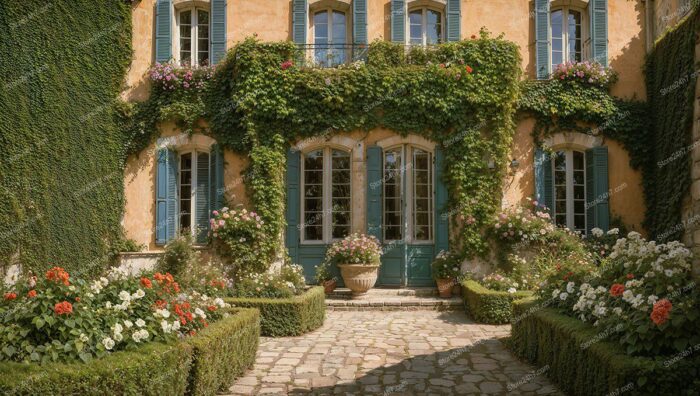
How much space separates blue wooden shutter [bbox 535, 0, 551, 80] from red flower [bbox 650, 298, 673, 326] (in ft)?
27.7

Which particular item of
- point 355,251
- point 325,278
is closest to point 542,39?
point 355,251

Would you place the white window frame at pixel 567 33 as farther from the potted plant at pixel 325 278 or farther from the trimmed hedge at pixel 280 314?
the trimmed hedge at pixel 280 314

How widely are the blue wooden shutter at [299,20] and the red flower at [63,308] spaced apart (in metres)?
8.71

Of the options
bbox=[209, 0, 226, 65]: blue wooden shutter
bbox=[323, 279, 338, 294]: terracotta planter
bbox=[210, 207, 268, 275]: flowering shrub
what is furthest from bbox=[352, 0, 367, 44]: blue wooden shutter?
bbox=[323, 279, 338, 294]: terracotta planter

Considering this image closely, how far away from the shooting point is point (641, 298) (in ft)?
14.7

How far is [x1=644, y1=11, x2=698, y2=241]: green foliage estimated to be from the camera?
10.1m

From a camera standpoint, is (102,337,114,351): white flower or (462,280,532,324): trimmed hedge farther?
(462,280,532,324): trimmed hedge

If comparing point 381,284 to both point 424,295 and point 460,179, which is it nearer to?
point 424,295

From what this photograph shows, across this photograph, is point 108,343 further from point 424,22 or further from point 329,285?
point 424,22

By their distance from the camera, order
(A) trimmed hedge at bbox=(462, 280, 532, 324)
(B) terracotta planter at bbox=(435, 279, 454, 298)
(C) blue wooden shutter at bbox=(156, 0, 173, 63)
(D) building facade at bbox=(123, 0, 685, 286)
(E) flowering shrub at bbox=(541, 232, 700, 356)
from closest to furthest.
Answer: (E) flowering shrub at bbox=(541, 232, 700, 356), (A) trimmed hedge at bbox=(462, 280, 532, 324), (B) terracotta planter at bbox=(435, 279, 454, 298), (D) building facade at bbox=(123, 0, 685, 286), (C) blue wooden shutter at bbox=(156, 0, 173, 63)

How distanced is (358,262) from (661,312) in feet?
21.8

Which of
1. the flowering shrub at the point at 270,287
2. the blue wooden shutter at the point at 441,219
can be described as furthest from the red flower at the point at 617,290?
the blue wooden shutter at the point at 441,219

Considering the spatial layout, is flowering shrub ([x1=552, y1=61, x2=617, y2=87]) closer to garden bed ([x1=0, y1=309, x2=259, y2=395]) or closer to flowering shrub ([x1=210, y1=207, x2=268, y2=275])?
flowering shrub ([x1=210, y1=207, x2=268, y2=275])

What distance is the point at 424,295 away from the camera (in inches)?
422
